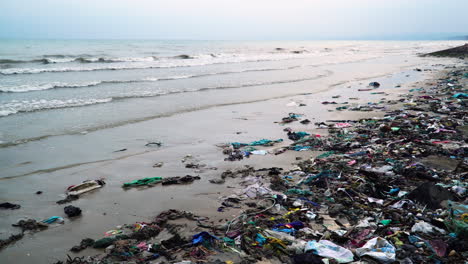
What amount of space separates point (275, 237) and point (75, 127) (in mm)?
7827

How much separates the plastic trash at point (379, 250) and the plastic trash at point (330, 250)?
0.17m

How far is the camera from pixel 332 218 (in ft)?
14.6

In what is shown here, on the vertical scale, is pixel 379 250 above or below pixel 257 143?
above

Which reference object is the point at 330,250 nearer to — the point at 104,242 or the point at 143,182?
the point at 104,242

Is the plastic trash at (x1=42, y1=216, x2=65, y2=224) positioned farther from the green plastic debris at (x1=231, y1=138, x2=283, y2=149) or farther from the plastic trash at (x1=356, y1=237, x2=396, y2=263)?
the green plastic debris at (x1=231, y1=138, x2=283, y2=149)

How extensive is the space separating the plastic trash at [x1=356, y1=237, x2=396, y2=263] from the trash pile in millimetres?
11

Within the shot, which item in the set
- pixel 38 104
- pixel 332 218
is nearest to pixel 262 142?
pixel 332 218

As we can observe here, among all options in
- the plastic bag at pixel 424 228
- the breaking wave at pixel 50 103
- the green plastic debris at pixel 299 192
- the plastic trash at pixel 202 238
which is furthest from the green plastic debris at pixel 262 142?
the breaking wave at pixel 50 103

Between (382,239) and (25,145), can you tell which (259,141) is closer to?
(382,239)

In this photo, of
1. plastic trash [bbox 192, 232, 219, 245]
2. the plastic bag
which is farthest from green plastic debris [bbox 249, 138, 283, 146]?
the plastic bag

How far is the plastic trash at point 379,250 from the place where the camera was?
340 centimetres

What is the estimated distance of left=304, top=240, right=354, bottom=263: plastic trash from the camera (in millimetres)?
3428

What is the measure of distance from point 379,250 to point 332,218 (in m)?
0.95

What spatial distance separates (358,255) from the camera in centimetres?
352
